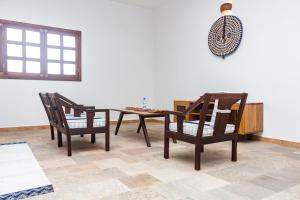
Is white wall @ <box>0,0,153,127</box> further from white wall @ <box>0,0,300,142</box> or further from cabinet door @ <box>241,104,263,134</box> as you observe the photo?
cabinet door @ <box>241,104,263,134</box>

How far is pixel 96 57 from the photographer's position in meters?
5.44

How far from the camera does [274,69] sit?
11.9 ft

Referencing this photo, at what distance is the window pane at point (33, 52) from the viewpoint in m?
4.71

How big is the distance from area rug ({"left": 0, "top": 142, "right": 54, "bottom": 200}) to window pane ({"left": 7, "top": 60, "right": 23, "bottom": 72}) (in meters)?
2.04

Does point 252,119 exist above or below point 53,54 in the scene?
below

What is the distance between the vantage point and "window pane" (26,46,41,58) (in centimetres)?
471

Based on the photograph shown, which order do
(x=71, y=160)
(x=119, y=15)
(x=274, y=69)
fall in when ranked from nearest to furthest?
1. (x=71, y=160)
2. (x=274, y=69)
3. (x=119, y=15)

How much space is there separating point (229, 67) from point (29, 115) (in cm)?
394

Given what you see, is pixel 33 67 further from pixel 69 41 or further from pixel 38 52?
pixel 69 41

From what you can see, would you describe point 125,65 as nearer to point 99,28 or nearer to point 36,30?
point 99,28

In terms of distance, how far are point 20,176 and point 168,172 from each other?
4.47ft

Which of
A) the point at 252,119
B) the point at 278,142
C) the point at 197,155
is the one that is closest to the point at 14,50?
the point at 197,155

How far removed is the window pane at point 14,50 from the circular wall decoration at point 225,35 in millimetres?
3684

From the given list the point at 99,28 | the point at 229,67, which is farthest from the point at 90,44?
the point at 229,67
